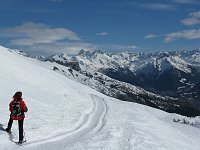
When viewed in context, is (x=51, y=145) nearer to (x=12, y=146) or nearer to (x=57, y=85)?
(x=12, y=146)

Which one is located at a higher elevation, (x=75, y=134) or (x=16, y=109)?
(x=16, y=109)

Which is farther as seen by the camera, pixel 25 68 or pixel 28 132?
pixel 25 68

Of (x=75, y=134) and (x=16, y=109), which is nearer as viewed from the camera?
(x=16, y=109)

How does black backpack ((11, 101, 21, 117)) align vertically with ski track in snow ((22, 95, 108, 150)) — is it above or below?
above

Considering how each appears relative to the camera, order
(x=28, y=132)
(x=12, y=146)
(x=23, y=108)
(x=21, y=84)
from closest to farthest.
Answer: (x=12, y=146) → (x=23, y=108) → (x=28, y=132) → (x=21, y=84)

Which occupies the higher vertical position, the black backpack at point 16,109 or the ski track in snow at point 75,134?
the black backpack at point 16,109

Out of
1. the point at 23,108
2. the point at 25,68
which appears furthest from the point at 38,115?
the point at 25,68

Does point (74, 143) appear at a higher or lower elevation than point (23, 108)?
lower

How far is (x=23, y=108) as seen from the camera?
67.7 feet

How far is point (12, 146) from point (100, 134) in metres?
7.14

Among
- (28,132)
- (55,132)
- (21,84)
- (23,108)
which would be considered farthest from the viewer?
(21,84)

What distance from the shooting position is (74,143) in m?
21.7

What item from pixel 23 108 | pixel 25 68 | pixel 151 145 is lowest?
pixel 151 145

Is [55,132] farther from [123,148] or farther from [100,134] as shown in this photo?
[123,148]
